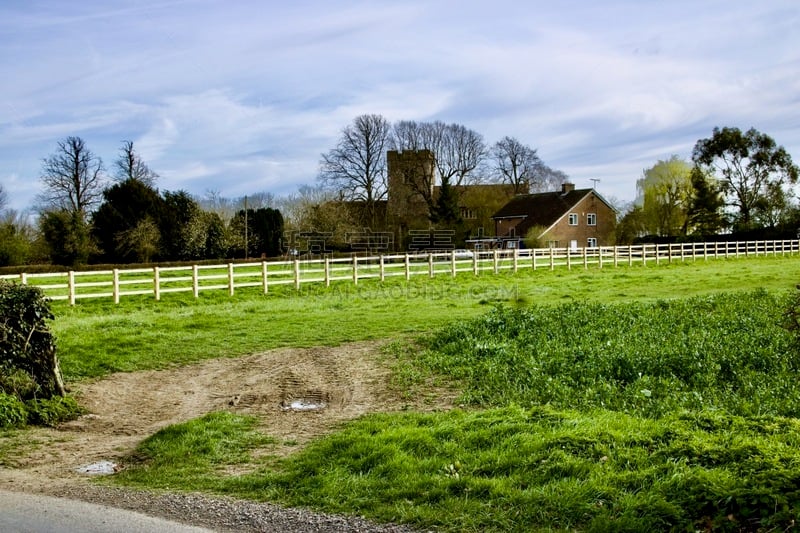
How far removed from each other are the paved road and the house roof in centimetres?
5944

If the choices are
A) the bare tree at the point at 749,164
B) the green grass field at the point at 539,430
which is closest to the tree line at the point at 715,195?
the bare tree at the point at 749,164

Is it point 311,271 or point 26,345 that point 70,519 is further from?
point 311,271

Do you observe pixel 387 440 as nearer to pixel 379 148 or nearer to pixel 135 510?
pixel 135 510

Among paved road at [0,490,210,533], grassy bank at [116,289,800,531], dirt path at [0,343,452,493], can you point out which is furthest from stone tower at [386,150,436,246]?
paved road at [0,490,210,533]

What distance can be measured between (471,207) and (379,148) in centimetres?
1460

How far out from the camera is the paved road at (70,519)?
5066 mm

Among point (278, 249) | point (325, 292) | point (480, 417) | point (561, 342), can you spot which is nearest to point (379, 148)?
point (278, 249)

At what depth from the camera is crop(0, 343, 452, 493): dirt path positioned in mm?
7301

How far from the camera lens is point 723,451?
18.3 feet

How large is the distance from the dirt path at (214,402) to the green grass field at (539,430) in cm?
49

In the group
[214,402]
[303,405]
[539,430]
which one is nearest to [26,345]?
[214,402]

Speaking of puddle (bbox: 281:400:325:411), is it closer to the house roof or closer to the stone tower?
the house roof

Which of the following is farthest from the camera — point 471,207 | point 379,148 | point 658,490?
point 471,207

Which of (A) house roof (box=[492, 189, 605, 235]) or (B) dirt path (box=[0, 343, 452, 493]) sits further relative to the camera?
(A) house roof (box=[492, 189, 605, 235])
